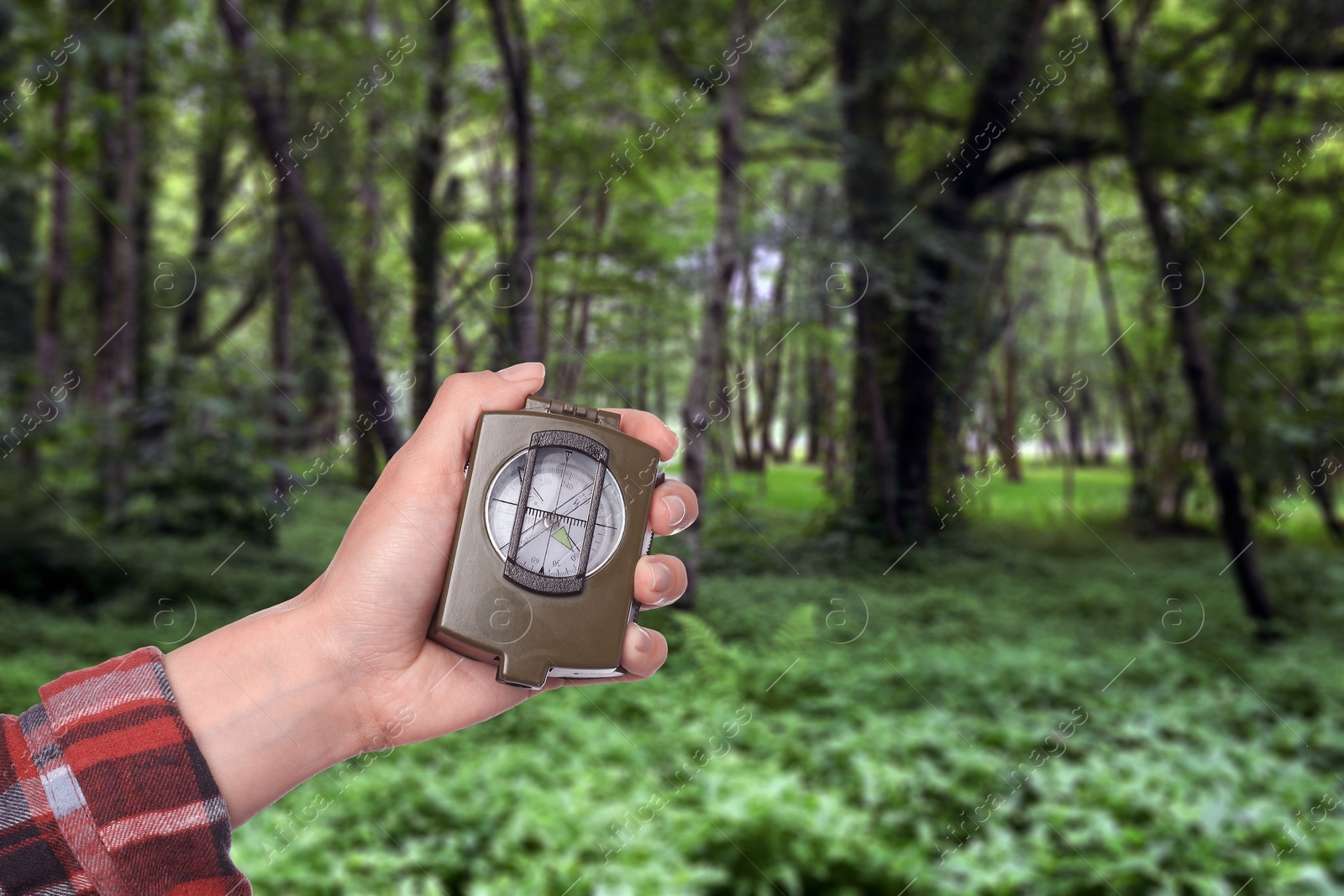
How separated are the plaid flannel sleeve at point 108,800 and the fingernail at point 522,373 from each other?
566mm

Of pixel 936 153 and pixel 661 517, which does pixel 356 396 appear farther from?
pixel 936 153

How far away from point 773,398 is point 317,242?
15.9ft

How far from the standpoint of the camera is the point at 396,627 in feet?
3.72

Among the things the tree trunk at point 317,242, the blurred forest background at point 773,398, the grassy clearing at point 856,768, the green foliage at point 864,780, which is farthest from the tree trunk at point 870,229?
the tree trunk at point 317,242

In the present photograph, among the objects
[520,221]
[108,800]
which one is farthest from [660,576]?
[520,221]

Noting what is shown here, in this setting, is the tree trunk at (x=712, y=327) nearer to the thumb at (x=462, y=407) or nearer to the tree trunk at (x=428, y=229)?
the tree trunk at (x=428, y=229)

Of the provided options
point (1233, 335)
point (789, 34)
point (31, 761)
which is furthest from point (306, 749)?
point (789, 34)

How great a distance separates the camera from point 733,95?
5305mm

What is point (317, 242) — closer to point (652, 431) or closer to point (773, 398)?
point (652, 431)

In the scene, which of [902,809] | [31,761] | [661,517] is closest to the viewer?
[31,761]

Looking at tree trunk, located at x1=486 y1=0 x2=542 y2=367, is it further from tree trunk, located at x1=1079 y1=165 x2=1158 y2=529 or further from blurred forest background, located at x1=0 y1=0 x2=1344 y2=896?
tree trunk, located at x1=1079 y1=165 x2=1158 y2=529

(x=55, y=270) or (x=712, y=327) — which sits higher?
(x=55, y=270)

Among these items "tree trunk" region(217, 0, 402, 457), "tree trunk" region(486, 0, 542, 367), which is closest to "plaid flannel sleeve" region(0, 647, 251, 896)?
"tree trunk" region(486, 0, 542, 367)

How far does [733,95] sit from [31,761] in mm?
5256
